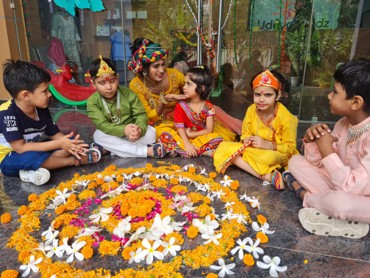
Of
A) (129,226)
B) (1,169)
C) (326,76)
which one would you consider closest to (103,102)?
(1,169)

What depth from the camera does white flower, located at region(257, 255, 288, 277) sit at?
1.39m

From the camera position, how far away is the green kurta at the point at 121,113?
2.75m

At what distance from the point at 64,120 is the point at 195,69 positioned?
8.29ft

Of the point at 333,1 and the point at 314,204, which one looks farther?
the point at 333,1

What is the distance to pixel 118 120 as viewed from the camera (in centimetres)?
285

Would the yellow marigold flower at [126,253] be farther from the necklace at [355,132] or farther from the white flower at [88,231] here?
the necklace at [355,132]

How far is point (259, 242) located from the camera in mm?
1588

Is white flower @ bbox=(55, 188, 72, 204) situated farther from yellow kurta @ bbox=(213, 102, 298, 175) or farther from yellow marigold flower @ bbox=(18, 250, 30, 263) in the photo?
yellow kurta @ bbox=(213, 102, 298, 175)

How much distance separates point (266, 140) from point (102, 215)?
1.39 metres

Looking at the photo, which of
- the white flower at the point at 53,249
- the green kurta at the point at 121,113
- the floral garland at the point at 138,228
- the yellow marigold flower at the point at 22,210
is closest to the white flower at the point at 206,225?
the floral garland at the point at 138,228

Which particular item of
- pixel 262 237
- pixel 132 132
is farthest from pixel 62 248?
pixel 132 132

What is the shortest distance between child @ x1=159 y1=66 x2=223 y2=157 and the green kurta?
0.98ft

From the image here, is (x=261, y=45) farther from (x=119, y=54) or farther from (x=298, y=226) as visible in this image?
(x=298, y=226)

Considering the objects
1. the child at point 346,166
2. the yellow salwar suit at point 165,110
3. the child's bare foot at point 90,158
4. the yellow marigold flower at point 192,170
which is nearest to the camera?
the child at point 346,166
